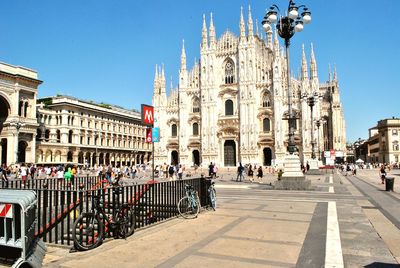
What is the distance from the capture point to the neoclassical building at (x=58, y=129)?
48594 millimetres

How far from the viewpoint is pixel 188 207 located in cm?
942

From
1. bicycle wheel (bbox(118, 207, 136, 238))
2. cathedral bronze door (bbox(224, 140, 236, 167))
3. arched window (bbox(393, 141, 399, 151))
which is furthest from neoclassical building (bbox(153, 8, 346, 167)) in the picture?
bicycle wheel (bbox(118, 207, 136, 238))

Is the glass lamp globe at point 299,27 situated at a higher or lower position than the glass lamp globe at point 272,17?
lower

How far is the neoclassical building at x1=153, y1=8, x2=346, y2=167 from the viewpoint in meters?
49.8

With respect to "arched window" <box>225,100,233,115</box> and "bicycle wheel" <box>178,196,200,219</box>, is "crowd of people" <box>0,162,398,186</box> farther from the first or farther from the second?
"arched window" <box>225,100,233,115</box>

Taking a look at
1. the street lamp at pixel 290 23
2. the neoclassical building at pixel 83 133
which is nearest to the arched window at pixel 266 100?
the street lamp at pixel 290 23

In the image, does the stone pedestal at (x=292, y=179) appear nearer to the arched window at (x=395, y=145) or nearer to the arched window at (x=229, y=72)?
the arched window at (x=229, y=72)

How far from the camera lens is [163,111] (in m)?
58.2

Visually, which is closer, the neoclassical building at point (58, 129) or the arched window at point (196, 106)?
the neoclassical building at point (58, 129)

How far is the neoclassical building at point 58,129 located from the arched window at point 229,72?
21.3 m

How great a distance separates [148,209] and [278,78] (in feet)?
146

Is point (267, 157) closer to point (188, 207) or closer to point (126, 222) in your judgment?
point (188, 207)

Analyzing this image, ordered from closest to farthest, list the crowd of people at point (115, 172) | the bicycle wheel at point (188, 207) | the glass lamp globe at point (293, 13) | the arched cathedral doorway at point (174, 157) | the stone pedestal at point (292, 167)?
the bicycle wheel at point (188, 207) < the glass lamp globe at point (293, 13) < the stone pedestal at point (292, 167) < the crowd of people at point (115, 172) < the arched cathedral doorway at point (174, 157)

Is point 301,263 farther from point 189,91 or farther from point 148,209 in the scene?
point 189,91
